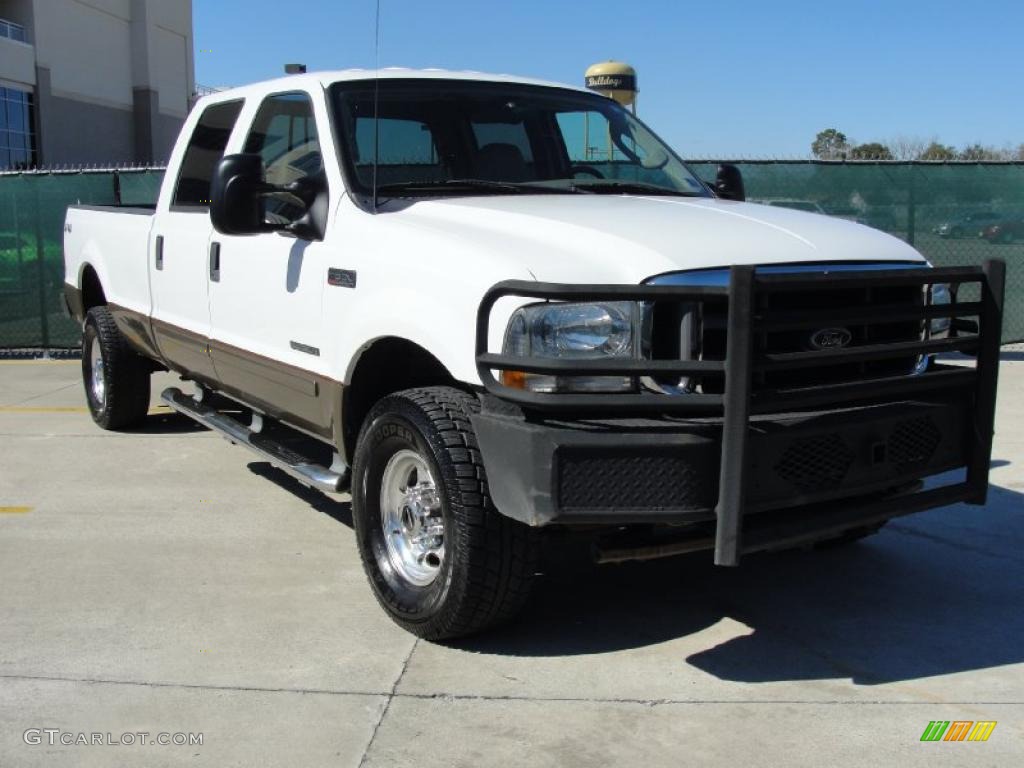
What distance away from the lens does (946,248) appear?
10.7 m

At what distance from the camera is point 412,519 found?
171 inches

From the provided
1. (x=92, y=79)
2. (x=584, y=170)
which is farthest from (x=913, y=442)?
(x=92, y=79)

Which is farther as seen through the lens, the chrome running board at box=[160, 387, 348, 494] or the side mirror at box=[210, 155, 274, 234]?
the chrome running board at box=[160, 387, 348, 494]

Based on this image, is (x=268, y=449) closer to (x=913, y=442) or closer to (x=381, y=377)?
(x=381, y=377)

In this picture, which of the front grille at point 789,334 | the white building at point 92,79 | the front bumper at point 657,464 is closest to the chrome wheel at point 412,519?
the front bumper at point 657,464

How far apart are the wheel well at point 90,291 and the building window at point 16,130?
37066mm

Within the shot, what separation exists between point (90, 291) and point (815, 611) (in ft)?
19.1

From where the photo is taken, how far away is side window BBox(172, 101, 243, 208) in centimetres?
618

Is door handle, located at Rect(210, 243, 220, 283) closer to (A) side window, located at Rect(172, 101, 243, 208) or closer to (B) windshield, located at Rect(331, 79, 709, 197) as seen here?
(A) side window, located at Rect(172, 101, 243, 208)

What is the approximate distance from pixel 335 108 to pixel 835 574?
10.0 feet

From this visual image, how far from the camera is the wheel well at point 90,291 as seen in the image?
805 cm

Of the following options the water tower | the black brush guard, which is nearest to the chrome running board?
the black brush guard

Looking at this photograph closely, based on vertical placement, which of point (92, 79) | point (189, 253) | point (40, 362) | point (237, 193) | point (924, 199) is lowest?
point (40, 362)

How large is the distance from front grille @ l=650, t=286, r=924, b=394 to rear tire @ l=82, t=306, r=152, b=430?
5.01 m
